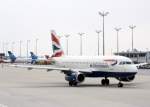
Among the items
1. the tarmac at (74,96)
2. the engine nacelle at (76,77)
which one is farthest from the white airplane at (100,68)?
the tarmac at (74,96)

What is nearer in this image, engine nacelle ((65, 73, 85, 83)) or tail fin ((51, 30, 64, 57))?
engine nacelle ((65, 73, 85, 83))

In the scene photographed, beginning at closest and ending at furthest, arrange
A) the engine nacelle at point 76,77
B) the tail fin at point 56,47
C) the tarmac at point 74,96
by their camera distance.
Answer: the tarmac at point 74,96
the engine nacelle at point 76,77
the tail fin at point 56,47

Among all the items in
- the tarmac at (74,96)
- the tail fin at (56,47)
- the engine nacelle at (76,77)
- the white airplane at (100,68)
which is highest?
the tail fin at (56,47)

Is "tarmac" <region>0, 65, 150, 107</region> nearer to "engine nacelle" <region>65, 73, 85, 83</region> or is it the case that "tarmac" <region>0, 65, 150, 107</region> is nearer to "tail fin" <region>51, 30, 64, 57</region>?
"engine nacelle" <region>65, 73, 85, 83</region>

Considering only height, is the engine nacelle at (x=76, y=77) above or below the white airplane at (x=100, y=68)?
below

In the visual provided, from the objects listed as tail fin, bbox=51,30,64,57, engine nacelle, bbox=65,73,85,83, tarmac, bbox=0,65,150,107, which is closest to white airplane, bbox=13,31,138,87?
engine nacelle, bbox=65,73,85,83

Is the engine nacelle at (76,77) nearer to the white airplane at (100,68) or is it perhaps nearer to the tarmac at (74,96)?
the white airplane at (100,68)

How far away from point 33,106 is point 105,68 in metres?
19.6


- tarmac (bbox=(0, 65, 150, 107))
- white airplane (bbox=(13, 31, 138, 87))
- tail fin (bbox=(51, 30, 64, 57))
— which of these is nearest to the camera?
tarmac (bbox=(0, 65, 150, 107))

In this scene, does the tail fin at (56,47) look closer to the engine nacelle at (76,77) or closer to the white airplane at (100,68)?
the white airplane at (100,68)

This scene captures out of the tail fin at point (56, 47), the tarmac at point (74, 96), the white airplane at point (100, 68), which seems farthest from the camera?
the tail fin at point (56, 47)

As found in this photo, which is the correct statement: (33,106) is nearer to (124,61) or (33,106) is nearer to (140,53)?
(124,61)

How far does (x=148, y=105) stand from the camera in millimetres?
21375

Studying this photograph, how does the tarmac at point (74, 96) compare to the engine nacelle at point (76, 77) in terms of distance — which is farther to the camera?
the engine nacelle at point (76, 77)
